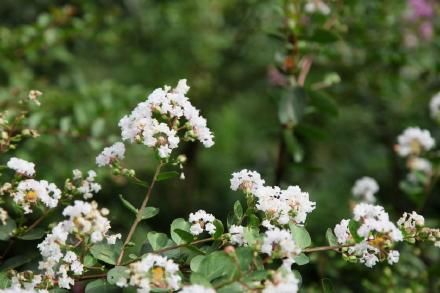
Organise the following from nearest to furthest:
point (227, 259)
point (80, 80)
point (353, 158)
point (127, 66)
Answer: point (227, 259) < point (80, 80) < point (353, 158) < point (127, 66)

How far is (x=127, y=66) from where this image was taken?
3.06 meters

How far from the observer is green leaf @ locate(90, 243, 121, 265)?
3.15 ft

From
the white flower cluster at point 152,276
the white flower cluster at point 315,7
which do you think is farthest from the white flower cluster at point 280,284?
the white flower cluster at point 315,7

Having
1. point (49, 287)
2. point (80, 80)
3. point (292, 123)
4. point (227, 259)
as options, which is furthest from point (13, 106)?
point (227, 259)

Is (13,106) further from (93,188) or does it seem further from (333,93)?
(333,93)

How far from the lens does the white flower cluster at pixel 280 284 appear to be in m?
0.78

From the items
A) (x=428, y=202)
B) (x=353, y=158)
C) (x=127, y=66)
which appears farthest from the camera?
(x=127, y=66)

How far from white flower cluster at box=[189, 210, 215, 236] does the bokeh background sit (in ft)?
2.30

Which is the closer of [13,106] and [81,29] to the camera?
[13,106]

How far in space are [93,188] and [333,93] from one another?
4.84 ft

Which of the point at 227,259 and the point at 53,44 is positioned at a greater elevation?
the point at 53,44

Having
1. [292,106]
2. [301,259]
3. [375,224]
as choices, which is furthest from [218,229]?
[292,106]

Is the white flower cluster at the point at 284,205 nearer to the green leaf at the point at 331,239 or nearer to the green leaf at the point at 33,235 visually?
the green leaf at the point at 331,239

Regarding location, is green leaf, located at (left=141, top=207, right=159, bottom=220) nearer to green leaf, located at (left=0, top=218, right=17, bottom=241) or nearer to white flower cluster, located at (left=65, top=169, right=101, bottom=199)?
white flower cluster, located at (left=65, top=169, right=101, bottom=199)
